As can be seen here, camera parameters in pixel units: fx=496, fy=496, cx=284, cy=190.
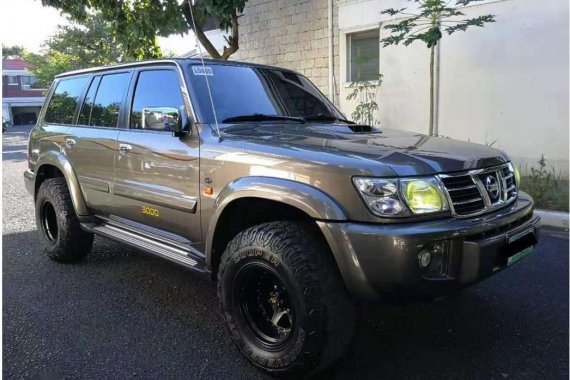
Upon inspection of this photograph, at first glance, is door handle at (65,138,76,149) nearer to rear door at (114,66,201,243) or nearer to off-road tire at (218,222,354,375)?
rear door at (114,66,201,243)

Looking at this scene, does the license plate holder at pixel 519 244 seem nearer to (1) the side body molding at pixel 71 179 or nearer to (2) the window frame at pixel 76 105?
(1) the side body molding at pixel 71 179

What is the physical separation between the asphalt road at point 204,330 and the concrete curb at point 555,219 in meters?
1.13

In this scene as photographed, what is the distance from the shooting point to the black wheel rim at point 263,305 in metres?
2.75

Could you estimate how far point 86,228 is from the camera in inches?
171

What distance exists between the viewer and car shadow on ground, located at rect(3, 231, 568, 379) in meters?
2.82

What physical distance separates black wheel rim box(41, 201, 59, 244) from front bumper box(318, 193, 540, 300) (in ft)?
11.6

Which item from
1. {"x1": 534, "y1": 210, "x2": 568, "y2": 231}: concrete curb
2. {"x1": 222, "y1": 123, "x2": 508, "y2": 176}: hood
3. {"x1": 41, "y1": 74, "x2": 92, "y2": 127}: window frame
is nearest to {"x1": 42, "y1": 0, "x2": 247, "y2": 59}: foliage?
{"x1": 41, "y1": 74, "x2": 92, "y2": 127}: window frame

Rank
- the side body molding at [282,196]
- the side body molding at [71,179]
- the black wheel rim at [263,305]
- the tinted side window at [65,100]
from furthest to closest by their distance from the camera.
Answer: the tinted side window at [65,100] → the side body molding at [71,179] → the black wheel rim at [263,305] → the side body molding at [282,196]

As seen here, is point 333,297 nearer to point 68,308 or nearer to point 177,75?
point 177,75

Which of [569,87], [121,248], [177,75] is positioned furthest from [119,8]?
[569,87]

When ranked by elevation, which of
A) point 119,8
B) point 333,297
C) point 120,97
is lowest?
point 333,297

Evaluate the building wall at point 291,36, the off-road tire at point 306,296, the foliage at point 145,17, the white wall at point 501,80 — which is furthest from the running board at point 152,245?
A: the building wall at point 291,36

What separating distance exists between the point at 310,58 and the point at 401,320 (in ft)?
27.4

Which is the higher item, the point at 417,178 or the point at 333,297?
the point at 417,178
